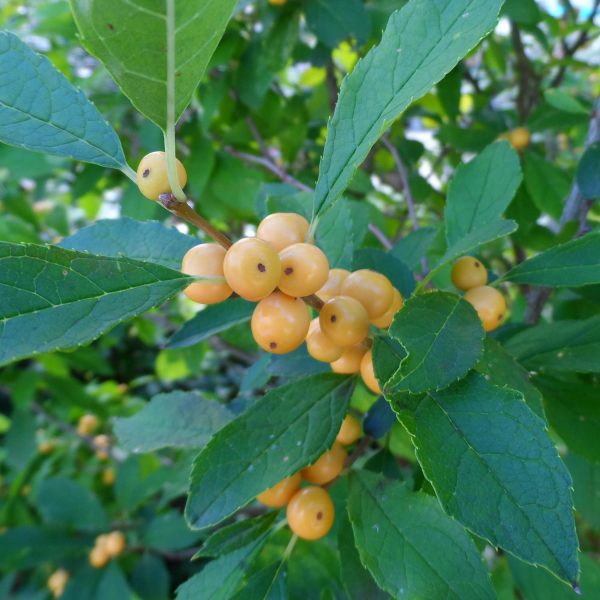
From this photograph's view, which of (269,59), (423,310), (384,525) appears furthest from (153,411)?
(269,59)

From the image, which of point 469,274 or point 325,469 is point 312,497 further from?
point 469,274

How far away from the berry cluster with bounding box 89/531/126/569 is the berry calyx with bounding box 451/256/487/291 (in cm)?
190

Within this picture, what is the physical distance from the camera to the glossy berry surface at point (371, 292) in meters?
0.75

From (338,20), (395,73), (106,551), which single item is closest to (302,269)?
(395,73)

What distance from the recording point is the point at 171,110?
0.55 m

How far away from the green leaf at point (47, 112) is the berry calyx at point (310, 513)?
0.57 m

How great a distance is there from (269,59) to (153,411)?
1141 millimetres

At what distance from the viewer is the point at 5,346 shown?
543 millimetres

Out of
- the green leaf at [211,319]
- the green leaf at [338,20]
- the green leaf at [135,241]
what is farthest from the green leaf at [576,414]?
the green leaf at [338,20]

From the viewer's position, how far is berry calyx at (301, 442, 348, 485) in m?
0.92

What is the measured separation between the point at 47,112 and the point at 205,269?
0.26 meters

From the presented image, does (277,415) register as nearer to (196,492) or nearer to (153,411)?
(196,492)

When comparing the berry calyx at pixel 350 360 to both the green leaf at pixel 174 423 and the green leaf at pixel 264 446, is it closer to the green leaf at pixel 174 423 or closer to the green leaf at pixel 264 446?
the green leaf at pixel 264 446

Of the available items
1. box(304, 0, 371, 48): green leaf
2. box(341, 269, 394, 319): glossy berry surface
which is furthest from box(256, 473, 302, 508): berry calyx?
box(304, 0, 371, 48): green leaf
